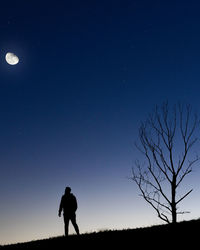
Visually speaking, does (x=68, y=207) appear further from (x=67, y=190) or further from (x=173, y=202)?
(x=173, y=202)

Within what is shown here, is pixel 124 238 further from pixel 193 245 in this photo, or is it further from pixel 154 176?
pixel 154 176

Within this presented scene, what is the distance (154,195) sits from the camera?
19375 mm

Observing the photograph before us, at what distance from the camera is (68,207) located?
13.0 m

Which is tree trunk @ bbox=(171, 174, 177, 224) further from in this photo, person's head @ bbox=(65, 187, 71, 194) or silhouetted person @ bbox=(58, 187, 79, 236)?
person's head @ bbox=(65, 187, 71, 194)

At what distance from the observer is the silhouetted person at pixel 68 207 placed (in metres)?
13.0

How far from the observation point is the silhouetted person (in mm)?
12969

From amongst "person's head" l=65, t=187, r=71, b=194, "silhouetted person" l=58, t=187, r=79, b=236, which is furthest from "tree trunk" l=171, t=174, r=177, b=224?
"person's head" l=65, t=187, r=71, b=194

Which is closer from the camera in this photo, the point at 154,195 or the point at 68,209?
the point at 68,209

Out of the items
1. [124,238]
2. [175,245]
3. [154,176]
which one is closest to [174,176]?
[154,176]

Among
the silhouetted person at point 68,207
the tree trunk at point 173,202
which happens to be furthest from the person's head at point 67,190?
the tree trunk at point 173,202

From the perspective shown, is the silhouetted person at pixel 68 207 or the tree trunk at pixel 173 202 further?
the tree trunk at pixel 173 202

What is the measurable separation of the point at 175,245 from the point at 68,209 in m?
6.85

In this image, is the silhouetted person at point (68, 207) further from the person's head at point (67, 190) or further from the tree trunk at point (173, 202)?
the tree trunk at point (173, 202)

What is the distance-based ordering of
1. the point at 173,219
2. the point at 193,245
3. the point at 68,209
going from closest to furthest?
the point at 193,245 < the point at 68,209 < the point at 173,219
